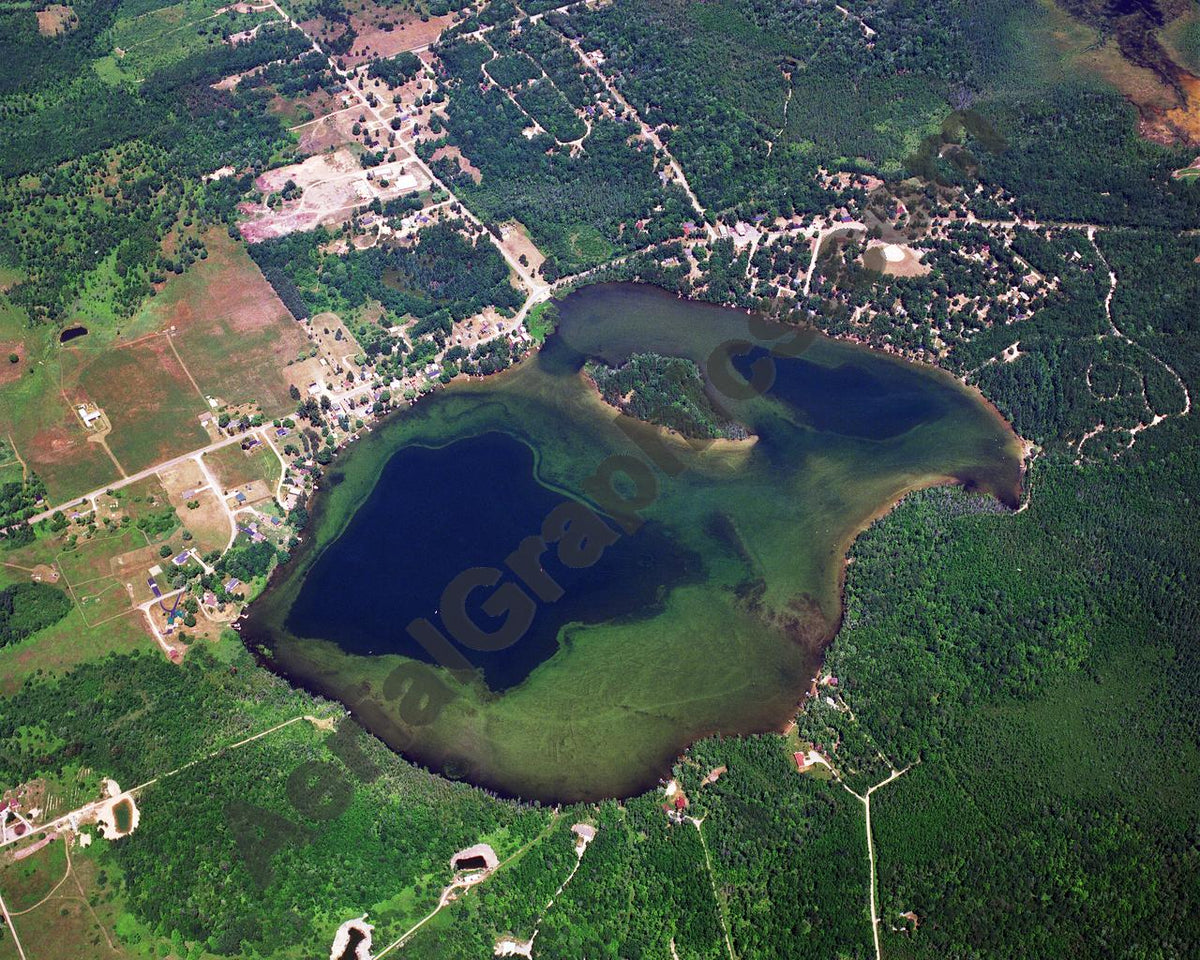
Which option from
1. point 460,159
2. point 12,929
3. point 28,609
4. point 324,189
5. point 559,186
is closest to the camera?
point 12,929

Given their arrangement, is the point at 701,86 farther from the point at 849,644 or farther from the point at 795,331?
the point at 849,644

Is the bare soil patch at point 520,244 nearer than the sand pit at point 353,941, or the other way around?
the sand pit at point 353,941

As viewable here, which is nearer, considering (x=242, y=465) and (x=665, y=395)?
(x=242, y=465)

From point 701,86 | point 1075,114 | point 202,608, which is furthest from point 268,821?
point 1075,114

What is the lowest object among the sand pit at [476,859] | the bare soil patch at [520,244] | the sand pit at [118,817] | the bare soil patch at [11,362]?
the sand pit at [118,817]

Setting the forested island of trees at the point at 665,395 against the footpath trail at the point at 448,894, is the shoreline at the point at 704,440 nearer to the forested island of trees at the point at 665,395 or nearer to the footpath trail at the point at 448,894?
the forested island of trees at the point at 665,395

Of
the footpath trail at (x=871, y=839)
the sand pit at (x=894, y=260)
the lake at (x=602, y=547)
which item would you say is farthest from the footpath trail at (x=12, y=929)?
the sand pit at (x=894, y=260)

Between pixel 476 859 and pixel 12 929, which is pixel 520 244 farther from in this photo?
pixel 12 929

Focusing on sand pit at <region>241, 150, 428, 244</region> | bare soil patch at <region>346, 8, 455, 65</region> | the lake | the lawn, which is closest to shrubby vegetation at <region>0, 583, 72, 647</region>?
the lake

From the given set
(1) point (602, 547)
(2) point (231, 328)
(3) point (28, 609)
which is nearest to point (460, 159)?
(2) point (231, 328)
